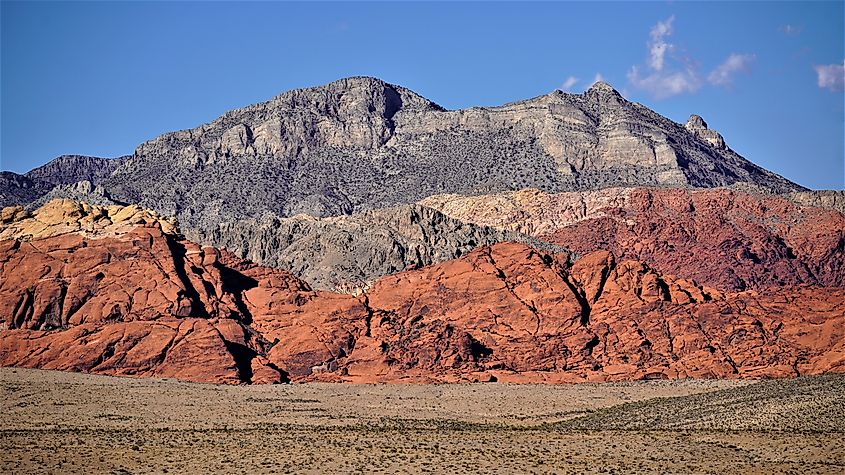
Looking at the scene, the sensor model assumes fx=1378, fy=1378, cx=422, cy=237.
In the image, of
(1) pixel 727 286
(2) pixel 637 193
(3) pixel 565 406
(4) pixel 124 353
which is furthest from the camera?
(2) pixel 637 193

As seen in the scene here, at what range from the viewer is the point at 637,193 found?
143 m

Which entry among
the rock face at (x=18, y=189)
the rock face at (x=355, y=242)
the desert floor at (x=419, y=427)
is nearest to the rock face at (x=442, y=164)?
the rock face at (x=18, y=189)

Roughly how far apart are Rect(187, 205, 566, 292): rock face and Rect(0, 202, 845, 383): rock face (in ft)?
30.6

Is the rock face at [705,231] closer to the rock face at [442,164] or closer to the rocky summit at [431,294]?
the rocky summit at [431,294]

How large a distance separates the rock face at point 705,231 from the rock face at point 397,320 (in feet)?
107

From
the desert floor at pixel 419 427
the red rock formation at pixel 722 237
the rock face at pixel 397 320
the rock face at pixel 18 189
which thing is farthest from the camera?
the rock face at pixel 18 189

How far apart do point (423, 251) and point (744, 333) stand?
30.1m

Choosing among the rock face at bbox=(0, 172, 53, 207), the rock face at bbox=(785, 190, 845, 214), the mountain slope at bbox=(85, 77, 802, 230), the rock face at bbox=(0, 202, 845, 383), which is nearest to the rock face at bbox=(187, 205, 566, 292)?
the rock face at bbox=(0, 202, 845, 383)

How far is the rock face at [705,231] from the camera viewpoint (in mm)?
130625

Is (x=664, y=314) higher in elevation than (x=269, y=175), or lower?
lower

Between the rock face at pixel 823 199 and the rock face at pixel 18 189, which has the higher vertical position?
the rock face at pixel 18 189

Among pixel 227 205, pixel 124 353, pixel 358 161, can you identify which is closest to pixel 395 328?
pixel 124 353

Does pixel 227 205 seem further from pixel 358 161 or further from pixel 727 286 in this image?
pixel 727 286

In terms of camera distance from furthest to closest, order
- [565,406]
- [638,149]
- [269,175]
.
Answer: [269,175] → [638,149] → [565,406]
